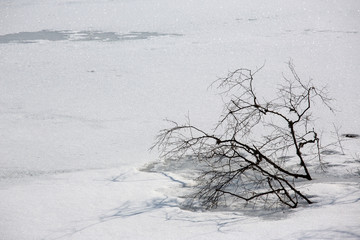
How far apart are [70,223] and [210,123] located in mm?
2980

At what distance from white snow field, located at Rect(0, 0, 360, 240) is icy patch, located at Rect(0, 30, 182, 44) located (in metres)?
0.04

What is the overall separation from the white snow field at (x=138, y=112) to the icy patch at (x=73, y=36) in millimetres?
36

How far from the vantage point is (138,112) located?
622 cm

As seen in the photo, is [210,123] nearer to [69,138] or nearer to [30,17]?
[69,138]

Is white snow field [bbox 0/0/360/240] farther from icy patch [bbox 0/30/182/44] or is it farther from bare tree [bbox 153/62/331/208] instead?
bare tree [bbox 153/62/331/208]

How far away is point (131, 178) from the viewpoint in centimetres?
414

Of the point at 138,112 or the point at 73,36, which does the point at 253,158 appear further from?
the point at 73,36

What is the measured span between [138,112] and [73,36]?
7.31m

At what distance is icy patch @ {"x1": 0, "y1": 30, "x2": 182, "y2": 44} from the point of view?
12.0 meters

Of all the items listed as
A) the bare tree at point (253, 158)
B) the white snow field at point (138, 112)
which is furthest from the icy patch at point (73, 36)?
the bare tree at point (253, 158)

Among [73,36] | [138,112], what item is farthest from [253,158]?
[73,36]

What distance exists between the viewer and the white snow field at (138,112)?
3.03 m

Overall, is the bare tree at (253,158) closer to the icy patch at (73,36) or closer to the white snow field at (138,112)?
the white snow field at (138,112)

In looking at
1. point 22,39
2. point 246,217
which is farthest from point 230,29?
point 246,217
